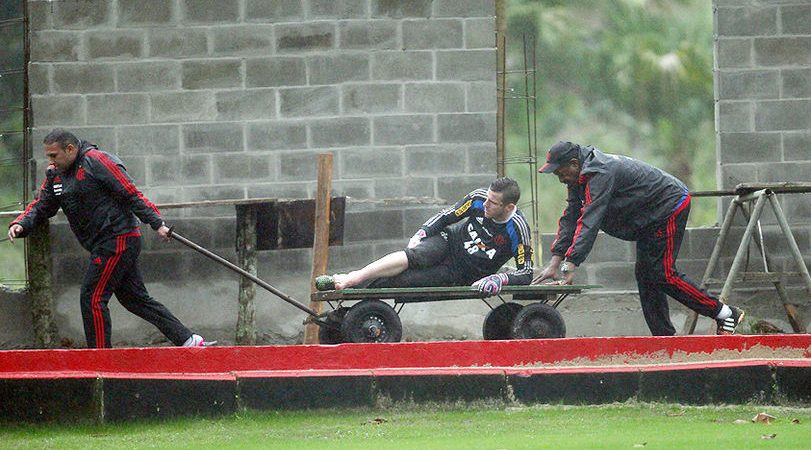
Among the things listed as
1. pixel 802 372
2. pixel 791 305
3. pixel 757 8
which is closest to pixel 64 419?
pixel 802 372

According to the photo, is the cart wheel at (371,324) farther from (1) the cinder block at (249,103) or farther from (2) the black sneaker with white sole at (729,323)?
(1) the cinder block at (249,103)

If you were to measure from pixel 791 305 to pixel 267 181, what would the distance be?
166 inches

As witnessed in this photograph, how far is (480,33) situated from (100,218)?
3.56 metres

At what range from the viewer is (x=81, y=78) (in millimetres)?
11516

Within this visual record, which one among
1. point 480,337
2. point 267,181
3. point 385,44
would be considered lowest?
point 480,337

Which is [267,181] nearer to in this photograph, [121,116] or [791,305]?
[121,116]

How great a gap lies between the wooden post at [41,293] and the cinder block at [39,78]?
1.27 meters

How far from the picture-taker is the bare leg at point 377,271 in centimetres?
968

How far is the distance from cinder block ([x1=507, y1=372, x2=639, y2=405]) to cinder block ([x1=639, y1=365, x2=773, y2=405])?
0.10 m

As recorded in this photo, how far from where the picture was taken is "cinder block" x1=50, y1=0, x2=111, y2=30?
11.5 m

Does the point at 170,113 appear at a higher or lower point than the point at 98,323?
higher

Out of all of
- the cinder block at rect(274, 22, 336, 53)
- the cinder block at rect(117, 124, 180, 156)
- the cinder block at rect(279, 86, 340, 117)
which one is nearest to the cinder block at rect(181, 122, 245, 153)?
the cinder block at rect(117, 124, 180, 156)

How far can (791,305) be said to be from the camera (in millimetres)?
11000

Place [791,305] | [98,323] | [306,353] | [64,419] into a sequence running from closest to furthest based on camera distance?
[64,419] < [306,353] < [98,323] < [791,305]
